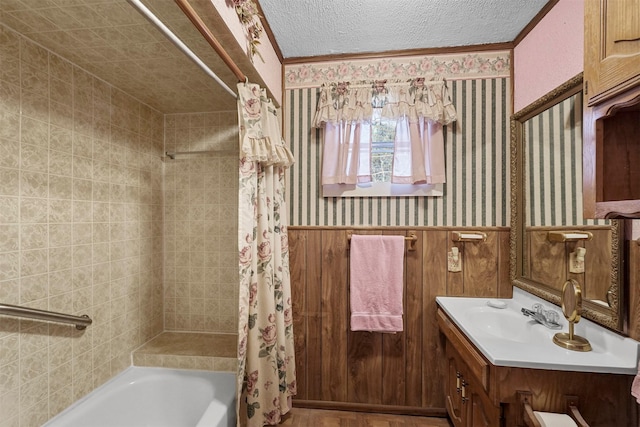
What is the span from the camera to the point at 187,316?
2150 mm

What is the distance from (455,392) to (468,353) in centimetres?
53

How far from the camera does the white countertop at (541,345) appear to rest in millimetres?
994

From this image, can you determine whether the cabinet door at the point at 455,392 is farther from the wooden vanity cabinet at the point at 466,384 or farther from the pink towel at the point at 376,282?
the pink towel at the point at 376,282

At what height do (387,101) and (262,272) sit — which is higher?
(387,101)

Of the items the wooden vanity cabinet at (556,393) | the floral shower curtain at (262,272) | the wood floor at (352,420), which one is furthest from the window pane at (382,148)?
the wood floor at (352,420)

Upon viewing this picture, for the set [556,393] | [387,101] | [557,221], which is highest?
[387,101]

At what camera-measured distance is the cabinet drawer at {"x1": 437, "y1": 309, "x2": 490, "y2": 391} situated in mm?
1084

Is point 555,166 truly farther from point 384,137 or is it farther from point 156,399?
point 156,399

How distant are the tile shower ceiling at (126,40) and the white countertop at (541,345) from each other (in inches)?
68.2

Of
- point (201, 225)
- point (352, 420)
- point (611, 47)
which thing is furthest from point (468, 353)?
point (201, 225)

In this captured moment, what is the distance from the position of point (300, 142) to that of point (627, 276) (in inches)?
70.3

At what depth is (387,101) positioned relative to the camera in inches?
72.1

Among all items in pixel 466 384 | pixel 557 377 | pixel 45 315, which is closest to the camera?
pixel 557 377

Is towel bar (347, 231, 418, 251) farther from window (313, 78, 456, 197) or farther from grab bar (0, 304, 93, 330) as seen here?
grab bar (0, 304, 93, 330)
